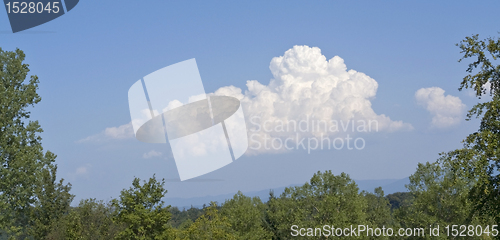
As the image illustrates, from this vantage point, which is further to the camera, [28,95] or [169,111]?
[28,95]

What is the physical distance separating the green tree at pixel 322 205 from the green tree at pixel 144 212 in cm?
2720

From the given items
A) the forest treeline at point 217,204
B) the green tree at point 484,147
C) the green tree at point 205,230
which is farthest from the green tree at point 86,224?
the green tree at point 484,147

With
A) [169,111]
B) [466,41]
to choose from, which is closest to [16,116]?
[169,111]

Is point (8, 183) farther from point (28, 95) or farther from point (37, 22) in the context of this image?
point (37, 22)

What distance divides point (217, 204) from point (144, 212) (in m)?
9.25

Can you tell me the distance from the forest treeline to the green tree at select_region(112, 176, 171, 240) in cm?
7

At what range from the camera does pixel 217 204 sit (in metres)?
38.7

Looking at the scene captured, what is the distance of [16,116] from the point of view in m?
28.1

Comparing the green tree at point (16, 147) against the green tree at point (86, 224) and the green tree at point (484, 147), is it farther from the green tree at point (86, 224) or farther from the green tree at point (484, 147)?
the green tree at point (484, 147)

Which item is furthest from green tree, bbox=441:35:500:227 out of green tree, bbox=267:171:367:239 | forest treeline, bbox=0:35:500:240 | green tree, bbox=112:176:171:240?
green tree, bbox=267:171:367:239

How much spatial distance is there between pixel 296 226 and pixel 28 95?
41.9 meters

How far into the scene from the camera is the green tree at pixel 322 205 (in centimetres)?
5478

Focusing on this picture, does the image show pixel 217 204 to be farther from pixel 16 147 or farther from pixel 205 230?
pixel 16 147

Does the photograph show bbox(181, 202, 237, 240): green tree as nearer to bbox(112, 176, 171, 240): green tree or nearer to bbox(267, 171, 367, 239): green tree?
bbox(112, 176, 171, 240): green tree
